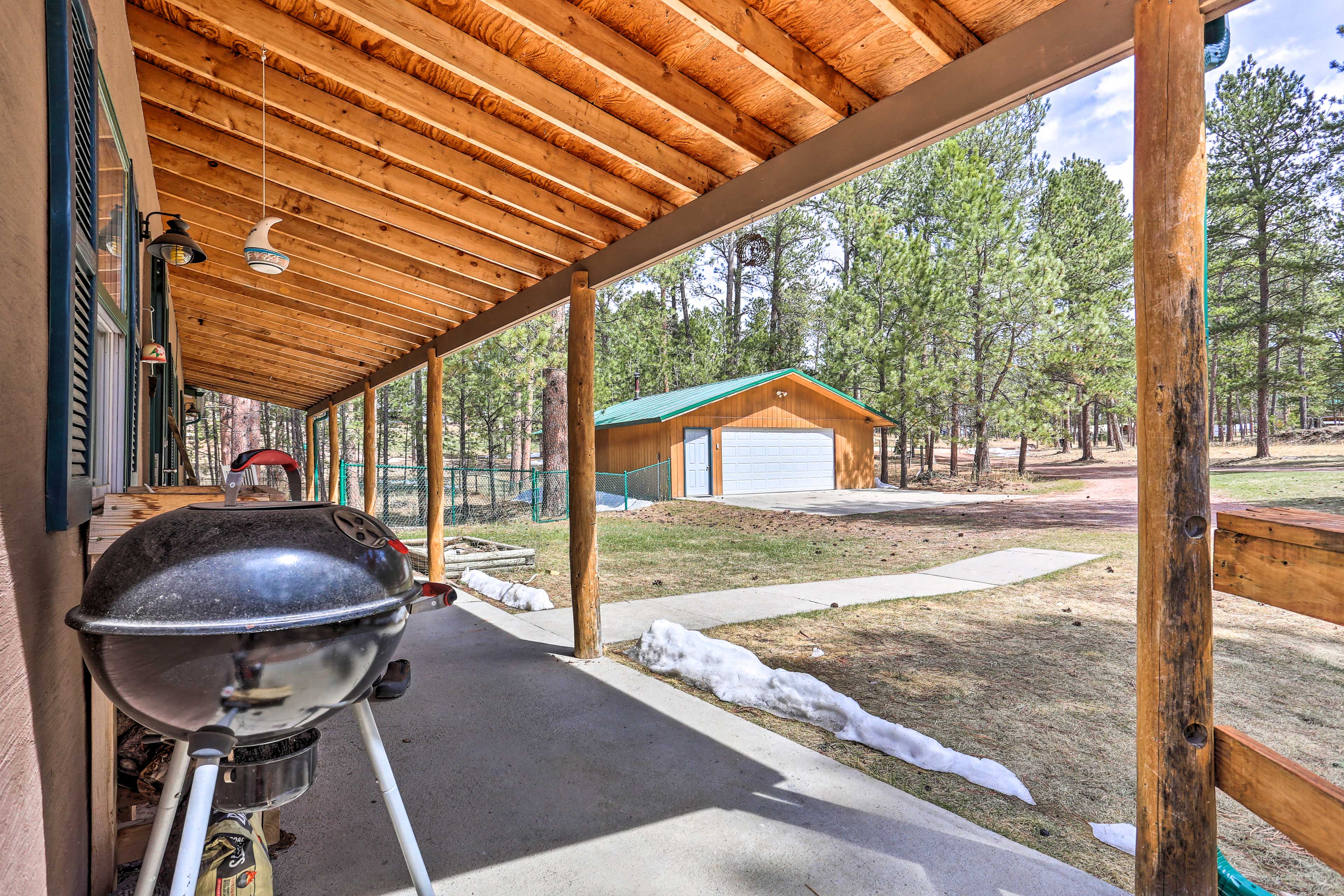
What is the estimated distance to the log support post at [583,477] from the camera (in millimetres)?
4785

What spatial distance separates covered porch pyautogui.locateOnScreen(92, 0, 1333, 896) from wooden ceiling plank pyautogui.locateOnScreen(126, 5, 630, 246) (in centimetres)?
2

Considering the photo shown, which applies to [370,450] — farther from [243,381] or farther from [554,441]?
[554,441]

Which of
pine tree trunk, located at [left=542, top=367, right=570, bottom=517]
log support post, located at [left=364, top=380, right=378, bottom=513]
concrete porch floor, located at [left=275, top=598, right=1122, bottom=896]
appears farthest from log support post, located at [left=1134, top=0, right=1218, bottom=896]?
pine tree trunk, located at [left=542, top=367, right=570, bottom=517]

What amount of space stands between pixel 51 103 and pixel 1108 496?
2053cm

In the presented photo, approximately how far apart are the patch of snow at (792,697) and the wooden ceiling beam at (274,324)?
17.6 feet

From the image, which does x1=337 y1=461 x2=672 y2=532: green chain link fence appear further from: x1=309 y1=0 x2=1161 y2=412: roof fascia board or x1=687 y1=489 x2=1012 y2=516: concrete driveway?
x1=309 y1=0 x2=1161 y2=412: roof fascia board

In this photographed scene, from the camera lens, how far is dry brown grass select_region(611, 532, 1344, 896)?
273 cm

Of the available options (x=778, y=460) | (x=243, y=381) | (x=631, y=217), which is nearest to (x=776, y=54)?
(x=631, y=217)

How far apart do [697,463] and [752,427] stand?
220cm

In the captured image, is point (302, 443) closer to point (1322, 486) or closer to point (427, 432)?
point (427, 432)

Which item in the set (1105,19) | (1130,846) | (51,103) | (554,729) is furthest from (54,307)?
(1130,846)

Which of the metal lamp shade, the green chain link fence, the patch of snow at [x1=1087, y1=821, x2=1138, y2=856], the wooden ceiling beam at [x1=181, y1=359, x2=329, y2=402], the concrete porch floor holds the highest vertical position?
the wooden ceiling beam at [x1=181, y1=359, x2=329, y2=402]

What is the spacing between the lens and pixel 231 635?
1238 millimetres

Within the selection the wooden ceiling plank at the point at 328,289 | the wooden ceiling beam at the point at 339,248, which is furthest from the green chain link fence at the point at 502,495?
the wooden ceiling beam at the point at 339,248
